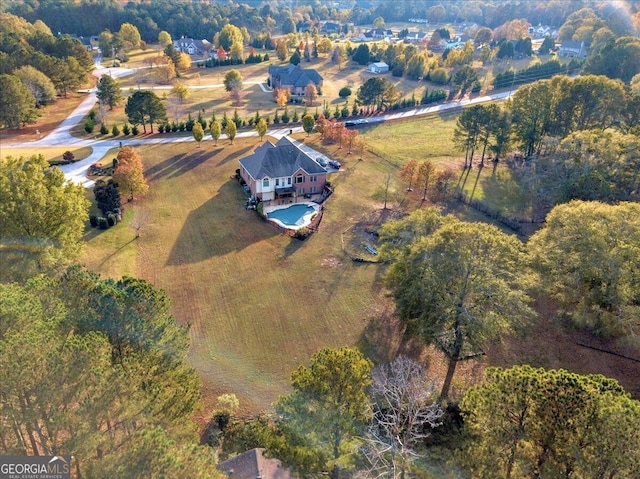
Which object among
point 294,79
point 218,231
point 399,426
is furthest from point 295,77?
point 399,426

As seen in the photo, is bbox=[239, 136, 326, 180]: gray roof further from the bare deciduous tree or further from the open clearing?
the bare deciduous tree

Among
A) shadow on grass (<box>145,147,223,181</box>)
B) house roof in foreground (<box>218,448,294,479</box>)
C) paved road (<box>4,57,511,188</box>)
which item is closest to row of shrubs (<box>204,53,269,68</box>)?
paved road (<box>4,57,511,188</box>)

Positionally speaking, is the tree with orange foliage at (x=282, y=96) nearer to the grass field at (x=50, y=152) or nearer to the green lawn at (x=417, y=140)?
the green lawn at (x=417, y=140)

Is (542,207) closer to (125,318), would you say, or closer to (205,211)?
(205,211)

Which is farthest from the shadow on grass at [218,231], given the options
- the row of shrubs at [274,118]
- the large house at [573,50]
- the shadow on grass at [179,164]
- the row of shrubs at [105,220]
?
the large house at [573,50]

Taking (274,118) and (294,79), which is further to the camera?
(294,79)

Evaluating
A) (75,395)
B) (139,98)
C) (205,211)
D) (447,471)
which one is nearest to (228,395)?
(75,395)

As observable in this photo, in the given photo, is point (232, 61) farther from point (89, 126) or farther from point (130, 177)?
point (130, 177)
